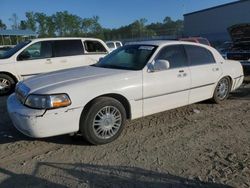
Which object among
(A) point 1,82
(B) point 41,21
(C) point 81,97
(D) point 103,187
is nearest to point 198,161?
(D) point 103,187

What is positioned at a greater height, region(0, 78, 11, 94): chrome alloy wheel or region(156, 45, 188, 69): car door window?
region(156, 45, 188, 69): car door window

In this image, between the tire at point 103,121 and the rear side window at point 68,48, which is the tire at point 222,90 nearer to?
the tire at point 103,121

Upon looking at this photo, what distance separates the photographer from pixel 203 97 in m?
6.05

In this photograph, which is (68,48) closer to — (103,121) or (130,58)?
(130,58)

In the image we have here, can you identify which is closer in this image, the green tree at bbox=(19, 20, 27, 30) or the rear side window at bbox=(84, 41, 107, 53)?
the rear side window at bbox=(84, 41, 107, 53)

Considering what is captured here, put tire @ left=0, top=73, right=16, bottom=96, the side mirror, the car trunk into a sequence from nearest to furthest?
the side mirror → tire @ left=0, top=73, right=16, bottom=96 → the car trunk

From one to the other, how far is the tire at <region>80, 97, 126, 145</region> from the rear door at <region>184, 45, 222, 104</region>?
183 centimetres

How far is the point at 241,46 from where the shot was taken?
11047 millimetres

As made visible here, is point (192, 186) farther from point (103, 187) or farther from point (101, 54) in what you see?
point (101, 54)

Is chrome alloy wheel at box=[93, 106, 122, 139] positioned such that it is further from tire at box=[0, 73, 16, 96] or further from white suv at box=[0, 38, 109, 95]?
tire at box=[0, 73, 16, 96]

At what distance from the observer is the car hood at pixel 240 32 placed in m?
10.3

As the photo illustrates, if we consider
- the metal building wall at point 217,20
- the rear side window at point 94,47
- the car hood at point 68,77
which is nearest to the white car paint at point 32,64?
the rear side window at point 94,47

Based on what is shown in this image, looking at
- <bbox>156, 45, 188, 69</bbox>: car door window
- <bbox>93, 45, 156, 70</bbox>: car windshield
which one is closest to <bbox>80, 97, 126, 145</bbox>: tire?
<bbox>93, 45, 156, 70</bbox>: car windshield

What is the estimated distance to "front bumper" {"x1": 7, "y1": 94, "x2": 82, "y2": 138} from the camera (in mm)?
3922
